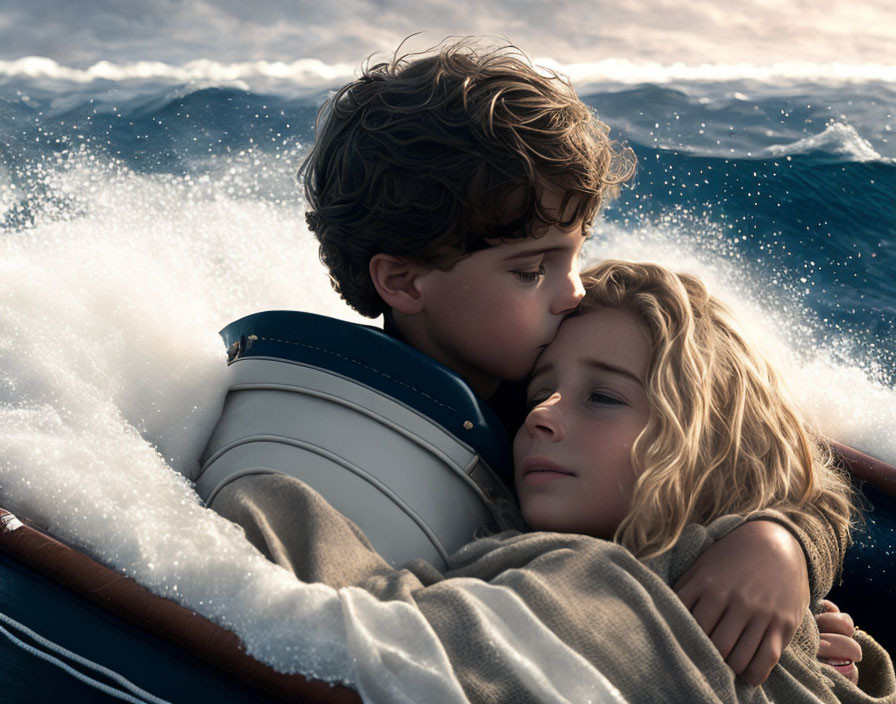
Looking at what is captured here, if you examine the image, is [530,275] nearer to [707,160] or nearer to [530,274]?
[530,274]

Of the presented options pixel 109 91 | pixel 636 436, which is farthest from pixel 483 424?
pixel 109 91

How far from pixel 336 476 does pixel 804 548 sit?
0.55 m

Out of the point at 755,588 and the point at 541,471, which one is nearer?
the point at 755,588

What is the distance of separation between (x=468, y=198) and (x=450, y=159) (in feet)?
0.20

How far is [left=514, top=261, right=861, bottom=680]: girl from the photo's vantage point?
1085mm

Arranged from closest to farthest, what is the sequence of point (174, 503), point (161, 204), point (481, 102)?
point (174, 503)
point (481, 102)
point (161, 204)

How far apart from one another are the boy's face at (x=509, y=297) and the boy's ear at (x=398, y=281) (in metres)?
0.02

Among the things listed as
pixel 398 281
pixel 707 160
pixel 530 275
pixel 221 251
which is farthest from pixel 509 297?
pixel 707 160

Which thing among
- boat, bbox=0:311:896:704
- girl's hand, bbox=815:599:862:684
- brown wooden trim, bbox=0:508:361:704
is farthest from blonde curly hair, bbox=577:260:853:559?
brown wooden trim, bbox=0:508:361:704

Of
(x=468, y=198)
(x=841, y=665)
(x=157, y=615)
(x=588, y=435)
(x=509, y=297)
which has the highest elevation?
(x=468, y=198)

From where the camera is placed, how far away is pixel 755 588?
0.98 m

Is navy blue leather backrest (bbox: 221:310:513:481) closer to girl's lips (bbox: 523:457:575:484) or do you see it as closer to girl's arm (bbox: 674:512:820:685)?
girl's lips (bbox: 523:457:575:484)

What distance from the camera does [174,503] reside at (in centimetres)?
100

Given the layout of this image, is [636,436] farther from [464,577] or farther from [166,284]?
[166,284]
